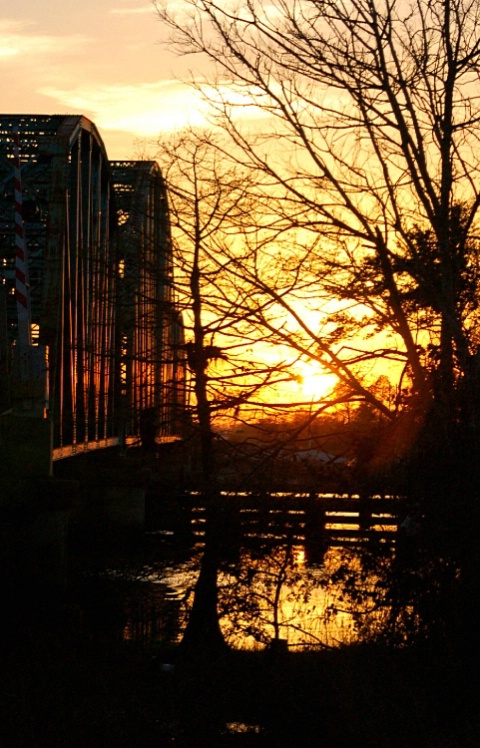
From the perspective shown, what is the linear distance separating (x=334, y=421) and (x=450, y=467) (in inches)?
115

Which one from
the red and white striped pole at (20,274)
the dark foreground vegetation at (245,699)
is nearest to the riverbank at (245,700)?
the dark foreground vegetation at (245,699)

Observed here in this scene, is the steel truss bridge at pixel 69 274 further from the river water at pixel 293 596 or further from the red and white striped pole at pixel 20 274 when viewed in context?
the river water at pixel 293 596

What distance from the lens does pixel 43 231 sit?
22.9m

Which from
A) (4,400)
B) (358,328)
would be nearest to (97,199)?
(4,400)

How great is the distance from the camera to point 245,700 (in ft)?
35.5

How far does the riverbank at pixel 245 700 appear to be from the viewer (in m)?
8.70

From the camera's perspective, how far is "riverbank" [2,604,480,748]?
342 inches

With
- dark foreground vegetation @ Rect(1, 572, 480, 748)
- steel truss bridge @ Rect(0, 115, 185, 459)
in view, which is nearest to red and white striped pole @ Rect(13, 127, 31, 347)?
steel truss bridge @ Rect(0, 115, 185, 459)

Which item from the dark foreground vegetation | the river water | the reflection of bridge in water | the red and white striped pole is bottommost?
the dark foreground vegetation

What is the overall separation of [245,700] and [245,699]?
47 millimetres

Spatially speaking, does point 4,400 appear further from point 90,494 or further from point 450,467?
point 90,494

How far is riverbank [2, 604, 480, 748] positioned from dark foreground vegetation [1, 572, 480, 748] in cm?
1

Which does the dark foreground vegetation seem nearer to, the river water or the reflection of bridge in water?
the river water

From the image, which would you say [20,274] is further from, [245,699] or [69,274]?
[69,274]
